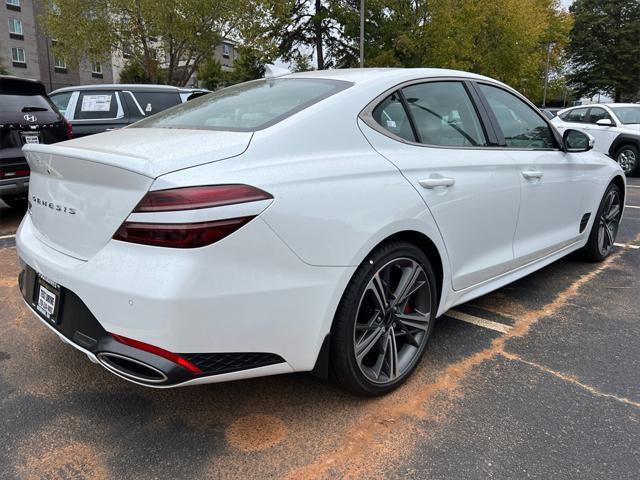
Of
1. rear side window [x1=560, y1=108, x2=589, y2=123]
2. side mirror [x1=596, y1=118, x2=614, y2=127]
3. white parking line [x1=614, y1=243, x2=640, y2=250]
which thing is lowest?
white parking line [x1=614, y1=243, x2=640, y2=250]

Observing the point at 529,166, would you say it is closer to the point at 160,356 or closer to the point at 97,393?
the point at 160,356

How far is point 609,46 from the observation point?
147 feet

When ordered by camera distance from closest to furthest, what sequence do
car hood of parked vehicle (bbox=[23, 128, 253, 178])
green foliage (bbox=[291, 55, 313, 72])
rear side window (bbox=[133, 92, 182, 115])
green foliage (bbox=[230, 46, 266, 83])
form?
car hood of parked vehicle (bbox=[23, 128, 253, 178]), rear side window (bbox=[133, 92, 182, 115]), green foliage (bbox=[230, 46, 266, 83]), green foliage (bbox=[291, 55, 313, 72])

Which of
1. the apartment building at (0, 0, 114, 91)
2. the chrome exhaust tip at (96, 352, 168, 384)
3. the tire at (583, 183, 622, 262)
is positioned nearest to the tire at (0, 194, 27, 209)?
the chrome exhaust tip at (96, 352, 168, 384)

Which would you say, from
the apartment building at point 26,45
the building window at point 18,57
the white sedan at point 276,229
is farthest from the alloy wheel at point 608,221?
the building window at point 18,57

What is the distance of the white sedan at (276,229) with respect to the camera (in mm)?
1784

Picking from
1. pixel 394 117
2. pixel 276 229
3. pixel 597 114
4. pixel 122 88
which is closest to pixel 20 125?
pixel 122 88

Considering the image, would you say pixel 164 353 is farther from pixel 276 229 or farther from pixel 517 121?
pixel 517 121

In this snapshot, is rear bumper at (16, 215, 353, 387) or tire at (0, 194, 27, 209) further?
tire at (0, 194, 27, 209)

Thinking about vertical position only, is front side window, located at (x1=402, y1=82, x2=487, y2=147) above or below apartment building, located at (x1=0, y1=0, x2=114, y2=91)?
below

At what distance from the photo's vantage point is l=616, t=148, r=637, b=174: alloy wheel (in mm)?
10462

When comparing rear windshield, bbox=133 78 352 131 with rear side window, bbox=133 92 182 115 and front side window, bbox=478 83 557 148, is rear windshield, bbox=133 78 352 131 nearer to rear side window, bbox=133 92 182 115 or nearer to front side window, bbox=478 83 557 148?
front side window, bbox=478 83 557 148

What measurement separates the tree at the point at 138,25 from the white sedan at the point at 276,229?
18.3 m

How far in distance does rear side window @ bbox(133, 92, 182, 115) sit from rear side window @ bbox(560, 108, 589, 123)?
8531 millimetres
